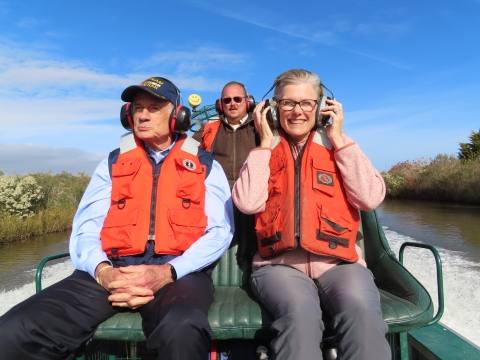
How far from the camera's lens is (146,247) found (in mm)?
2225

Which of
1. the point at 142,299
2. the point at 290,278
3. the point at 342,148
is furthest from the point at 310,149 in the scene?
the point at 142,299

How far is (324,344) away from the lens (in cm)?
216

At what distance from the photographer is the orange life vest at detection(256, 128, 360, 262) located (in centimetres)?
211

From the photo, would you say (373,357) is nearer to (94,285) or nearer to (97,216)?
(94,285)

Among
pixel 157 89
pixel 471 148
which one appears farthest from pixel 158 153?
pixel 471 148

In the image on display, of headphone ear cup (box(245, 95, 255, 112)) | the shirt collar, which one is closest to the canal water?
headphone ear cup (box(245, 95, 255, 112))

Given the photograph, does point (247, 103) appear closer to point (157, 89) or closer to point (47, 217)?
point (157, 89)

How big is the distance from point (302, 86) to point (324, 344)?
1.53m

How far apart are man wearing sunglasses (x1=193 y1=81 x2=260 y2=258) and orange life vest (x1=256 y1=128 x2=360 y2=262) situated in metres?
1.27

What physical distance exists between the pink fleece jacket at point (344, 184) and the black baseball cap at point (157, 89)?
2.26 ft

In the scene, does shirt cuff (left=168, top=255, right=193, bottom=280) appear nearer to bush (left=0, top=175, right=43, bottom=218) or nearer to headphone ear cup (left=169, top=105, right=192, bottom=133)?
headphone ear cup (left=169, top=105, right=192, bottom=133)

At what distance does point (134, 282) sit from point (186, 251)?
0.36m

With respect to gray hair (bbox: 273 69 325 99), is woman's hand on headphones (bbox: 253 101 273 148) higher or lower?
lower

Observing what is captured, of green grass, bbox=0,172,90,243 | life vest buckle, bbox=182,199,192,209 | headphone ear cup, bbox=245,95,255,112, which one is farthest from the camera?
green grass, bbox=0,172,90,243
